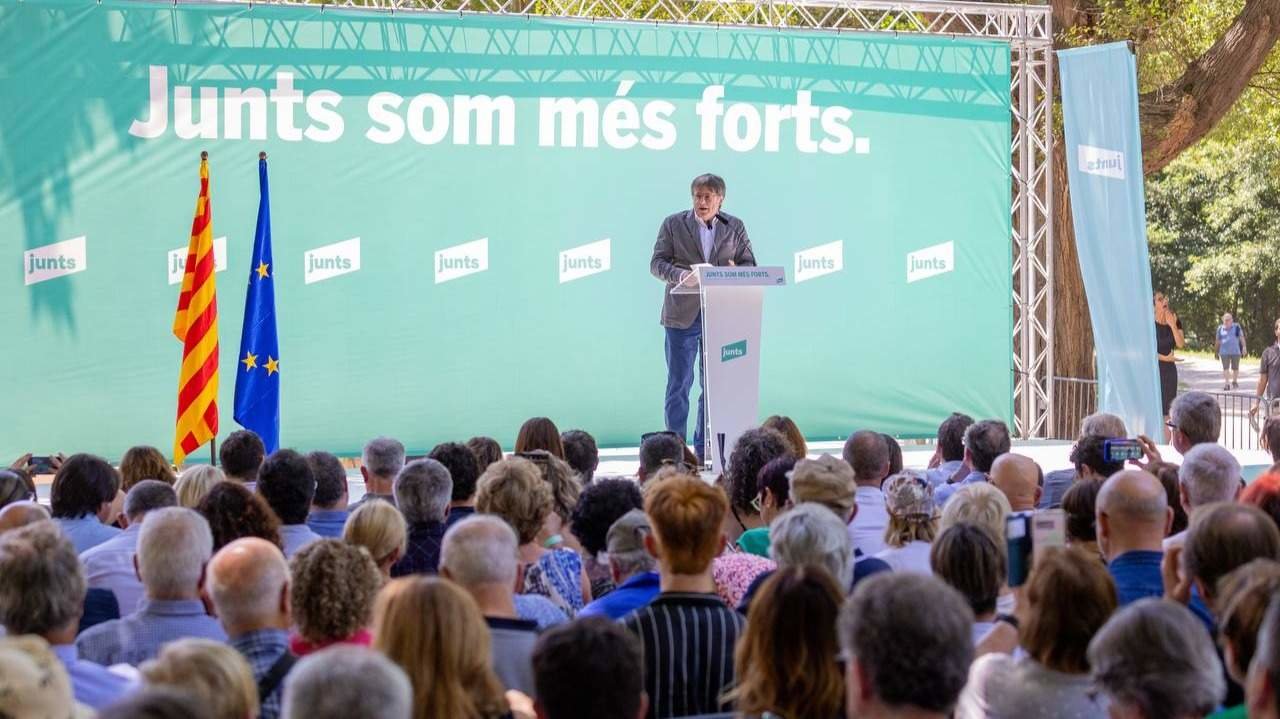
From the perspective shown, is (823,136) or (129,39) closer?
(129,39)

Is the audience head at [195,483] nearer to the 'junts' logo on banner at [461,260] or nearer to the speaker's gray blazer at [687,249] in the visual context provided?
the speaker's gray blazer at [687,249]

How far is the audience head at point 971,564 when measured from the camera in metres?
3.16

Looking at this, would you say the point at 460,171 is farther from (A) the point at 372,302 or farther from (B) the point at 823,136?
(B) the point at 823,136

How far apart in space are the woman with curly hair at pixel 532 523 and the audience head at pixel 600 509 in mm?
102

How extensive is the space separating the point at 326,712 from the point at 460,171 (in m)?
8.08

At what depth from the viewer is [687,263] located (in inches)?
310

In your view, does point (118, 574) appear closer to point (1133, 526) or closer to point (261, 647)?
point (261, 647)

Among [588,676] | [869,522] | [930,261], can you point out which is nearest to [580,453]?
[869,522]

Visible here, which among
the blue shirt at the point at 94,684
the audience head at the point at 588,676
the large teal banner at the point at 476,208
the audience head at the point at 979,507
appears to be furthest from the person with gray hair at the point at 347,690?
the large teal banner at the point at 476,208

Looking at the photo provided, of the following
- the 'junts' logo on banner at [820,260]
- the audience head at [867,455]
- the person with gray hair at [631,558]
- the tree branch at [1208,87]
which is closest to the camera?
the person with gray hair at [631,558]

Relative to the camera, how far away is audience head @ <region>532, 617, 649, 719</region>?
2.23 metres

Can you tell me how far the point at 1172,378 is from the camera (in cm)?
1154

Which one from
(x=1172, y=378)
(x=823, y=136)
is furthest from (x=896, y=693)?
(x=1172, y=378)

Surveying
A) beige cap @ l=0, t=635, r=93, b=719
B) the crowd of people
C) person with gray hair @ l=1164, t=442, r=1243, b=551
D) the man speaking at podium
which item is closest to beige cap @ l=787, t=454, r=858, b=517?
the crowd of people
